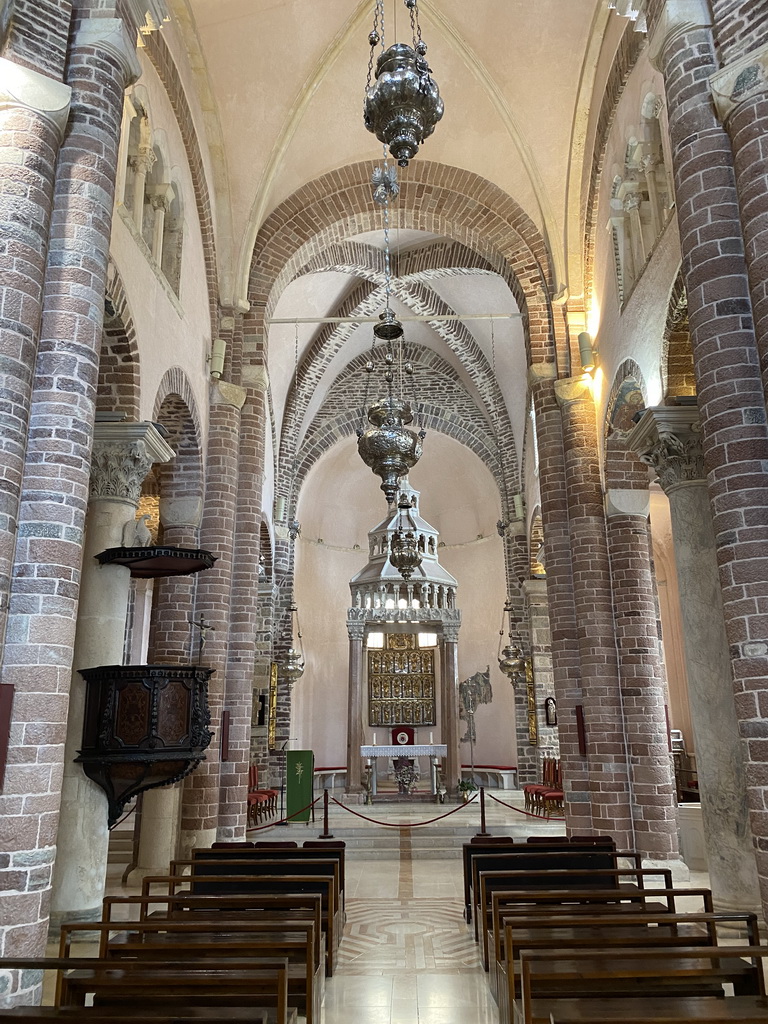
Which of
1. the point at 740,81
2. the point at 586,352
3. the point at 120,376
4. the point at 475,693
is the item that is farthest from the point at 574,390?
the point at 475,693

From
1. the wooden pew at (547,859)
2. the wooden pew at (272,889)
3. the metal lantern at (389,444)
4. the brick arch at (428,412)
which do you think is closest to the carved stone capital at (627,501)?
the metal lantern at (389,444)

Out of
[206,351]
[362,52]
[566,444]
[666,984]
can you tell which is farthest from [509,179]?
[666,984]

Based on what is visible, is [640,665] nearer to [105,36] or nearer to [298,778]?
[298,778]

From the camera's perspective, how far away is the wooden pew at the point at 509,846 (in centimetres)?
671

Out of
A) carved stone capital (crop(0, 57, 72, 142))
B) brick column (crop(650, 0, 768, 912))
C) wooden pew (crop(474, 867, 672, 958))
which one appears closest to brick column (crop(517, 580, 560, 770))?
wooden pew (crop(474, 867, 672, 958))

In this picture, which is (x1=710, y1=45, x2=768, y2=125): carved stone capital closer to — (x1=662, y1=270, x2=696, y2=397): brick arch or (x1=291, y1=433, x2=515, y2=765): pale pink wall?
(x1=662, y1=270, x2=696, y2=397): brick arch

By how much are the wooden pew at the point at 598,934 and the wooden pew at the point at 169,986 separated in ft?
4.02

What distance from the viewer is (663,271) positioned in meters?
7.80

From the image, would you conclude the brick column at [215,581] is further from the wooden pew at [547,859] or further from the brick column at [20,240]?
the brick column at [20,240]

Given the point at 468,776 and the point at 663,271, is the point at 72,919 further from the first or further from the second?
the point at 468,776

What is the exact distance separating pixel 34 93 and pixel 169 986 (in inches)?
216

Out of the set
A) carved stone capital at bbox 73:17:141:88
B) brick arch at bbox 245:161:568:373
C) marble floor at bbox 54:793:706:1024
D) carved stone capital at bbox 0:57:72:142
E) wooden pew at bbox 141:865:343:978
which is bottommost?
marble floor at bbox 54:793:706:1024

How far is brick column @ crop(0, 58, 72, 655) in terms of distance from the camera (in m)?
4.85

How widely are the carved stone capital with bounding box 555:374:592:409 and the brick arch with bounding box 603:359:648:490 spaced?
82 centimetres
